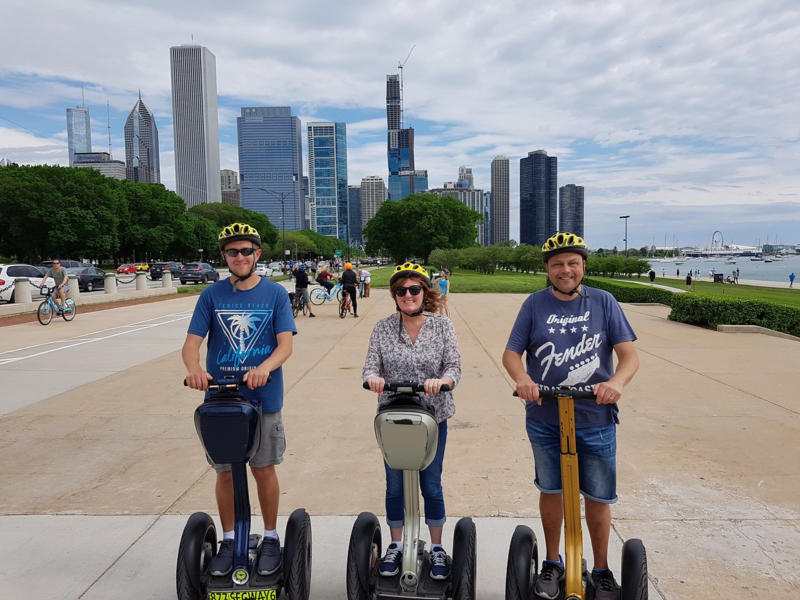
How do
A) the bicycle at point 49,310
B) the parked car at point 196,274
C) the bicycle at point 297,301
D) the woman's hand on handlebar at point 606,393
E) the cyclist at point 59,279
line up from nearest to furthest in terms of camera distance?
1. the woman's hand on handlebar at point 606,393
2. the cyclist at point 59,279
3. the bicycle at point 49,310
4. the bicycle at point 297,301
5. the parked car at point 196,274

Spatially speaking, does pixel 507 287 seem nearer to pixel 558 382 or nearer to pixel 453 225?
pixel 558 382

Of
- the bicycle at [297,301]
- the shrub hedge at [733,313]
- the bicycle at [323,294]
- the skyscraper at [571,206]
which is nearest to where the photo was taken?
the shrub hedge at [733,313]

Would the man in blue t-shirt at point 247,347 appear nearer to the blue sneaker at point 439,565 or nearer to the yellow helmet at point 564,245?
the blue sneaker at point 439,565

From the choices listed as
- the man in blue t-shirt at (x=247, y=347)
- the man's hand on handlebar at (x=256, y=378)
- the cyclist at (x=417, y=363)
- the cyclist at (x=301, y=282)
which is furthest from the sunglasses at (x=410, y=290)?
the cyclist at (x=301, y=282)

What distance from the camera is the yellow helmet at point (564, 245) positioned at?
2691 millimetres

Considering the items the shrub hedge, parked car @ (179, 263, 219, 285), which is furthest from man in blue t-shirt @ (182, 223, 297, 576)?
parked car @ (179, 263, 219, 285)

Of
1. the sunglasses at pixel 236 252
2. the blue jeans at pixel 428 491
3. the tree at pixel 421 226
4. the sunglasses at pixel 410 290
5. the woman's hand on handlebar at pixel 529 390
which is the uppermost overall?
the tree at pixel 421 226

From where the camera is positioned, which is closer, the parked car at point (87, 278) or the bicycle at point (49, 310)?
the bicycle at point (49, 310)

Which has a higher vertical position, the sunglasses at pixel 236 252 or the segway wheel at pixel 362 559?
the sunglasses at pixel 236 252

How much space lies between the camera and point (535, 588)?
259 cm

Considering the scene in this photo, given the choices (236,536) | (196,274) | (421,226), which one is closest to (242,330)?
(236,536)

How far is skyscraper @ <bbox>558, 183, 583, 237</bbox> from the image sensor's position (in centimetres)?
10600

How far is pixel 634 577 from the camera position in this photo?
8.29 ft

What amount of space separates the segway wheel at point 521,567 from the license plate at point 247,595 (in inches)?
42.2
